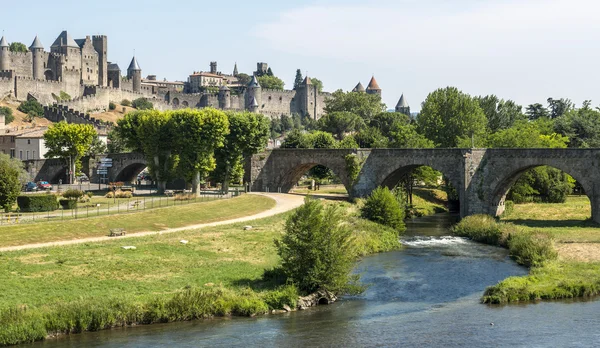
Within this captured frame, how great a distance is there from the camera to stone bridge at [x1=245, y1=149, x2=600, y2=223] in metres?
65.7

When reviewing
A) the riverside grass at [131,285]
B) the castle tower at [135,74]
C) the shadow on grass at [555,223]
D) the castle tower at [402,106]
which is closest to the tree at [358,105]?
the castle tower at [402,106]

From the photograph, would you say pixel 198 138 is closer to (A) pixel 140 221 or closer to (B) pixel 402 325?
(A) pixel 140 221


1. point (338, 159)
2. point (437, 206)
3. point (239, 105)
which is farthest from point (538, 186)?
point (239, 105)

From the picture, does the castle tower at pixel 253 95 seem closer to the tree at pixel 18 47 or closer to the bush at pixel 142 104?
the bush at pixel 142 104

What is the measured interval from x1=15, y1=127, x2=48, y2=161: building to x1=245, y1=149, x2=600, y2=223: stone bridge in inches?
1281

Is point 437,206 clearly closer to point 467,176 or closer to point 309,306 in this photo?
point 467,176

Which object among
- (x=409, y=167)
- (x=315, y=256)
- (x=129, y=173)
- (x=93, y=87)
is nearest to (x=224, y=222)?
(x=315, y=256)

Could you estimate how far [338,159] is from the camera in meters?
82.3

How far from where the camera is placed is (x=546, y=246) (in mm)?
51688

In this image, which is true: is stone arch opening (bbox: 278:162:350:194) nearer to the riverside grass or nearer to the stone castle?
the riverside grass

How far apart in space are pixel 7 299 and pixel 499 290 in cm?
2389

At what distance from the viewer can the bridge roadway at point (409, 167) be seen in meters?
65.9

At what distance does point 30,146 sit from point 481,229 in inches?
2572

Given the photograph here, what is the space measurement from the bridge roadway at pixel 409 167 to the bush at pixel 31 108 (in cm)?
4073
